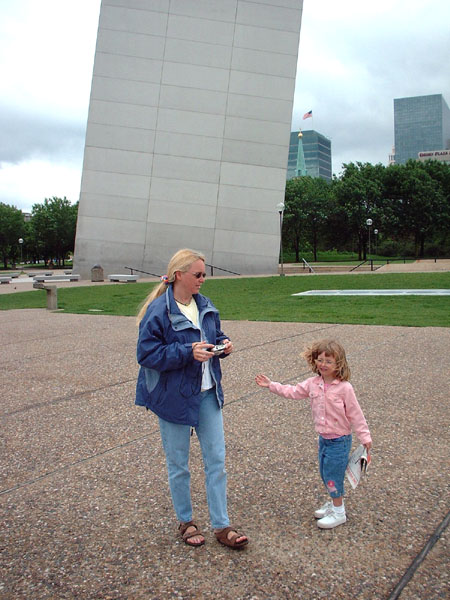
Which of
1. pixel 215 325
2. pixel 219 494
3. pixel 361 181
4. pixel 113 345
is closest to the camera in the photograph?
pixel 219 494

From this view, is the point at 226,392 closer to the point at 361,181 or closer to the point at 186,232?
the point at 186,232

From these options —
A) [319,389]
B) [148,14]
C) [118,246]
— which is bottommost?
[319,389]

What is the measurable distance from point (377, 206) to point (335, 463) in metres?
56.3

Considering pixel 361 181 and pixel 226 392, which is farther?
pixel 361 181

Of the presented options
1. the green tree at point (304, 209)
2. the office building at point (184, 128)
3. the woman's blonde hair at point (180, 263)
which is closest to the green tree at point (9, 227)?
the green tree at point (304, 209)

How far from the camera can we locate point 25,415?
571 centimetres

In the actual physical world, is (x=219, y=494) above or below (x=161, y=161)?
below

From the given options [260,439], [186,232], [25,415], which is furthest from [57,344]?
[186,232]

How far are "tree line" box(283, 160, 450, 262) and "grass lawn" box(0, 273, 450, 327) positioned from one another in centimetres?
3199

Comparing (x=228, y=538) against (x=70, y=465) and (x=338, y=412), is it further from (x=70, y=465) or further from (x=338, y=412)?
(x=70, y=465)

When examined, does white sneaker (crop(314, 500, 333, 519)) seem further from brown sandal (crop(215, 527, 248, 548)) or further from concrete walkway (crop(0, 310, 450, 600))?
brown sandal (crop(215, 527, 248, 548))

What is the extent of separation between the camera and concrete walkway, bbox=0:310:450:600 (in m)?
2.77

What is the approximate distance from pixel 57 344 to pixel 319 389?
7.75m

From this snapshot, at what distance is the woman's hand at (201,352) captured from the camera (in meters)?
2.95
